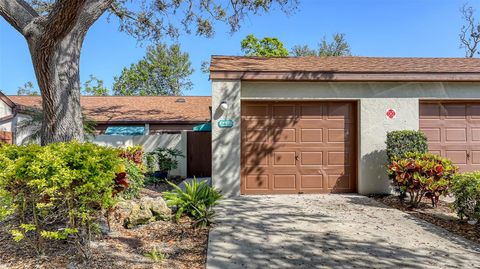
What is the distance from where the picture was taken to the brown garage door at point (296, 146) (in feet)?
26.9

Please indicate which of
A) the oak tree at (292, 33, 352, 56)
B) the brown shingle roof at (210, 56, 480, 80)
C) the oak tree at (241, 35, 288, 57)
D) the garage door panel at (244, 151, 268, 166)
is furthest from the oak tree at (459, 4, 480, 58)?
the garage door panel at (244, 151, 268, 166)

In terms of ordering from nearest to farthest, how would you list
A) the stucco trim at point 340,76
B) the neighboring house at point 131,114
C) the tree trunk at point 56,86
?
the tree trunk at point 56,86 < the stucco trim at point 340,76 < the neighboring house at point 131,114

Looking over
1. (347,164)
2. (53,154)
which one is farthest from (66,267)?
(347,164)

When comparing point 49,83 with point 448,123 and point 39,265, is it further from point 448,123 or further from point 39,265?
point 448,123

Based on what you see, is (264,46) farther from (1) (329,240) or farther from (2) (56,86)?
(1) (329,240)

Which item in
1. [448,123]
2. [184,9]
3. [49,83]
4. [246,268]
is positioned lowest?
[246,268]

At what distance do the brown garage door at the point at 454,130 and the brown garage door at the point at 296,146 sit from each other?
2186mm

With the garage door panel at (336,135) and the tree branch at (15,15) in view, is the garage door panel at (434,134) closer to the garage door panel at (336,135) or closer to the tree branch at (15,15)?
the garage door panel at (336,135)

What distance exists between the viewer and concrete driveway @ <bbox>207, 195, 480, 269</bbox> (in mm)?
3924

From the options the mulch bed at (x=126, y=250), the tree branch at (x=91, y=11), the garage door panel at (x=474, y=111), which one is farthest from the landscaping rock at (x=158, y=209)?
the garage door panel at (x=474, y=111)

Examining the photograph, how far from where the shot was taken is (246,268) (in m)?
3.71

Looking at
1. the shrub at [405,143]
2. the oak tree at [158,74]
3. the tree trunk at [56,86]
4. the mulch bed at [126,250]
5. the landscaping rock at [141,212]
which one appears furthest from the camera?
the oak tree at [158,74]

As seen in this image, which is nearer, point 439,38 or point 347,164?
point 347,164

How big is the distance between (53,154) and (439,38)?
69.3 ft
